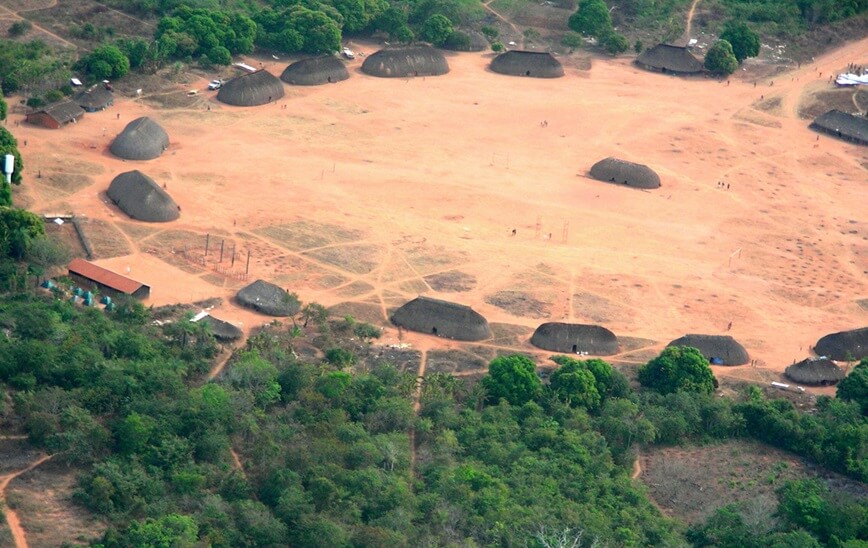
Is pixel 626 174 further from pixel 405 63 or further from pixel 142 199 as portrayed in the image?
pixel 142 199

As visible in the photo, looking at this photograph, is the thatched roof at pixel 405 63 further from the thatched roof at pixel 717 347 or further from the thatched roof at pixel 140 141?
the thatched roof at pixel 717 347

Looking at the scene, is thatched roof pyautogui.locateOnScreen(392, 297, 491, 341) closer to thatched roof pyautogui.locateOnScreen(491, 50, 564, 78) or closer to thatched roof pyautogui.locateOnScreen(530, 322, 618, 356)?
thatched roof pyautogui.locateOnScreen(530, 322, 618, 356)

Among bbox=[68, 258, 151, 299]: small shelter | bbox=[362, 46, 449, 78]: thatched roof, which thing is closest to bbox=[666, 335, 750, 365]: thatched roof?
bbox=[68, 258, 151, 299]: small shelter

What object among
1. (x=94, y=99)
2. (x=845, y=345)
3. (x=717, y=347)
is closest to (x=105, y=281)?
(x=94, y=99)

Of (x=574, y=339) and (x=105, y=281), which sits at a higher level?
(x=105, y=281)

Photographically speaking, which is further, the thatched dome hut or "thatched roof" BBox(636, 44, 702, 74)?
"thatched roof" BBox(636, 44, 702, 74)

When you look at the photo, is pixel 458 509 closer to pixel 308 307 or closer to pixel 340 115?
pixel 308 307

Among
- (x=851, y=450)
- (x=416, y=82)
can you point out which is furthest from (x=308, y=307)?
(x=416, y=82)
